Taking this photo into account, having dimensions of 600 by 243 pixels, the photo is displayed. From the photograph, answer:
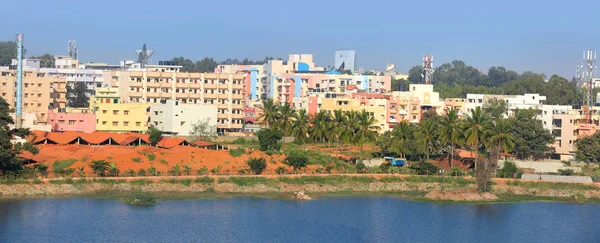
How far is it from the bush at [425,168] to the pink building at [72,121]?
2716 cm

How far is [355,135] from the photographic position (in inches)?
2618

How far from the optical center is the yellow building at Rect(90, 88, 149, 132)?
254 ft

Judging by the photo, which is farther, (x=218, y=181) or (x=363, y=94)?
(x=363, y=94)

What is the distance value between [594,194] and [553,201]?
301cm

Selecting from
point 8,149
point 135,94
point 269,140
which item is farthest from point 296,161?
point 135,94

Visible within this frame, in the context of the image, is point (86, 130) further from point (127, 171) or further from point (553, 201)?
point (553, 201)

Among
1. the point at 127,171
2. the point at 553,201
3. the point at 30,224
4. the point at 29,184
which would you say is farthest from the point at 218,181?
the point at 553,201

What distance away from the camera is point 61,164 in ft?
179

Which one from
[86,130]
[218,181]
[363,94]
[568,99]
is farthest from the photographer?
[568,99]

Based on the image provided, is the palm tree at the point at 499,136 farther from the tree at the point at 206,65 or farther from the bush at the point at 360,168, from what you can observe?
the tree at the point at 206,65

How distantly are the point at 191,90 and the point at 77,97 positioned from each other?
58.2 ft

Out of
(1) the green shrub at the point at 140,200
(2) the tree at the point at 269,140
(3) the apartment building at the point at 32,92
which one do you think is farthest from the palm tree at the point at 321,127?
(1) the green shrub at the point at 140,200

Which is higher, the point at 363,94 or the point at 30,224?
the point at 363,94

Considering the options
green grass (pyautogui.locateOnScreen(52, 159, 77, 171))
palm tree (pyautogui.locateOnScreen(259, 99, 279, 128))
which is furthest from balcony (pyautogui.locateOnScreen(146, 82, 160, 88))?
green grass (pyautogui.locateOnScreen(52, 159, 77, 171))
